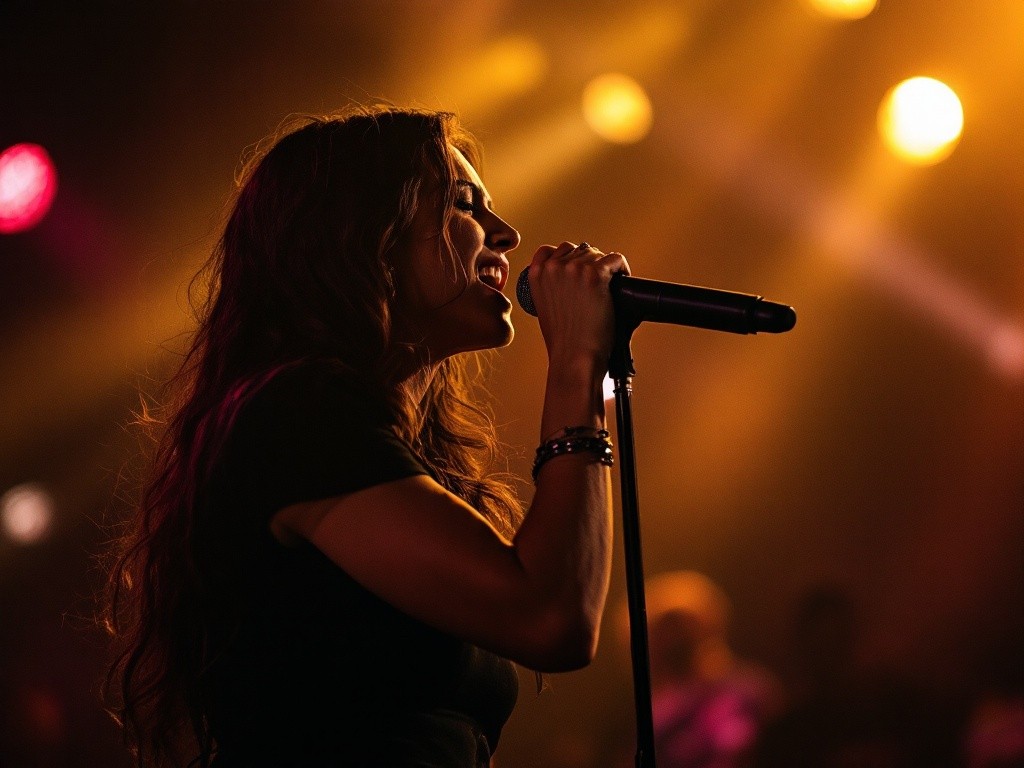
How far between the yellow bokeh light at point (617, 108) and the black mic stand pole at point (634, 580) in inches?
132

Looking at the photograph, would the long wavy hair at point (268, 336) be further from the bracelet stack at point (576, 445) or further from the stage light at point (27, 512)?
the stage light at point (27, 512)

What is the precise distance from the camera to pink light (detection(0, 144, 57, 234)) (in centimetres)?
372

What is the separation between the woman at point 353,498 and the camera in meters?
0.99

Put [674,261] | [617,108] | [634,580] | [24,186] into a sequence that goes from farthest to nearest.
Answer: [674,261] < [617,108] < [24,186] < [634,580]

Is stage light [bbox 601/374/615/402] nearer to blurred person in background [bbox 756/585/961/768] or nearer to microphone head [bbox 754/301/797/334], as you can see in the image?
microphone head [bbox 754/301/797/334]

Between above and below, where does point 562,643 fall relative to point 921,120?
below

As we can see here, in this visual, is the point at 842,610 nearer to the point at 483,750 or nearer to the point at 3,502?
the point at 483,750

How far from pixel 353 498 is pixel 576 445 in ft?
0.86

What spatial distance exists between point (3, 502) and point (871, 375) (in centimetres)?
399

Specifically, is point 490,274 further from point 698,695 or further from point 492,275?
point 698,695

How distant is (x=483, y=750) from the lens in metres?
1.19

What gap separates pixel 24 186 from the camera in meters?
3.74

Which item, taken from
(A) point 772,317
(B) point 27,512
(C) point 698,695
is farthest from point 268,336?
(B) point 27,512

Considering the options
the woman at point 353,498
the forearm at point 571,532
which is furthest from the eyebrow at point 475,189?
the forearm at point 571,532
